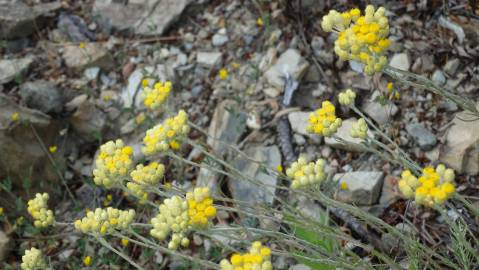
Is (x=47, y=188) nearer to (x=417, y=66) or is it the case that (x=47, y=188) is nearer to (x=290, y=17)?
(x=290, y=17)

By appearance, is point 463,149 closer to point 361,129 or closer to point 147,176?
point 361,129

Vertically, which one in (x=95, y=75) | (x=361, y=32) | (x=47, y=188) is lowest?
(x=47, y=188)

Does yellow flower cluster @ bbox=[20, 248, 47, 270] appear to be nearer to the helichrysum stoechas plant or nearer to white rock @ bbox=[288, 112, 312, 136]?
the helichrysum stoechas plant

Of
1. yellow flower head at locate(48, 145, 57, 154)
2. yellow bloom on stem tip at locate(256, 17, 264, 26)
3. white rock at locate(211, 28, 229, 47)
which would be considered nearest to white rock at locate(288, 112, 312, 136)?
yellow bloom on stem tip at locate(256, 17, 264, 26)

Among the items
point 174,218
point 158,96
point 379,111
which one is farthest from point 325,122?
point 379,111

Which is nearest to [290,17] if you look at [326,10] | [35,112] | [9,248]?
[326,10]

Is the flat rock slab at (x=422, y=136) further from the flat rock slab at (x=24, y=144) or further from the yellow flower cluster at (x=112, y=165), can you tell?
the flat rock slab at (x=24, y=144)
